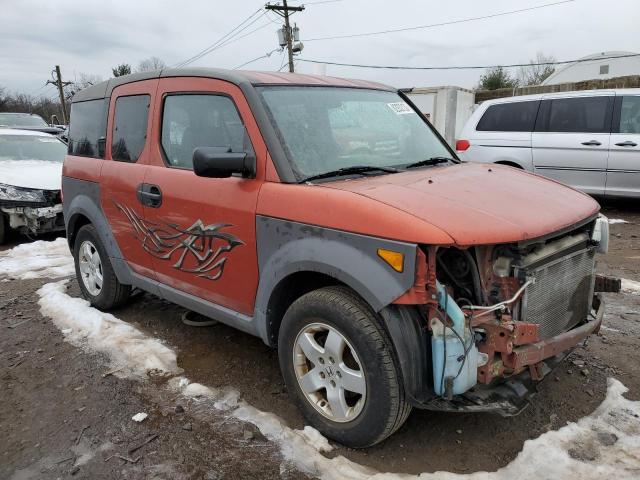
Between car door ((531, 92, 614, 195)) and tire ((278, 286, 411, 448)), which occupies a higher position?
car door ((531, 92, 614, 195))

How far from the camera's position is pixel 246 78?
124 inches

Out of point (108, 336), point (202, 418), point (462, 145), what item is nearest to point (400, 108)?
point (202, 418)

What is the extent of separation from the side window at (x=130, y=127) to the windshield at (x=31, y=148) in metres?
5.58

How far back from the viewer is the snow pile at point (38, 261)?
6164 millimetres

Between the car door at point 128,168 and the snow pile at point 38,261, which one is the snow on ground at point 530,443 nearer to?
the car door at point 128,168

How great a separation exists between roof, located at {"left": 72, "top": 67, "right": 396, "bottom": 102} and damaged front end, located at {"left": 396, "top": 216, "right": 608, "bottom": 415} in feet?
5.14

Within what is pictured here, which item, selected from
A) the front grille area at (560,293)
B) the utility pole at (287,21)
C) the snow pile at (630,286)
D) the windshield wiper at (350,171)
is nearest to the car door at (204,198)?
the windshield wiper at (350,171)

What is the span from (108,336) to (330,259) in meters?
2.51

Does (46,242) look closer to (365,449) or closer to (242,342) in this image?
(242,342)

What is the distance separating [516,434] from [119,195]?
318cm

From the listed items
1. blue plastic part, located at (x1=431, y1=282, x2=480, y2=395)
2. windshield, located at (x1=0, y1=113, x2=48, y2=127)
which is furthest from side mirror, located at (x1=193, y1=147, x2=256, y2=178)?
windshield, located at (x1=0, y1=113, x2=48, y2=127)

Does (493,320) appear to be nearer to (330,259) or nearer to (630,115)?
(330,259)

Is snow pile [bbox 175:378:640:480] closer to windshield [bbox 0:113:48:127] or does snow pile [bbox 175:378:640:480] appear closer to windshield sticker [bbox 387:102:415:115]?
windshield sticker [bbox 387:102:415:115]

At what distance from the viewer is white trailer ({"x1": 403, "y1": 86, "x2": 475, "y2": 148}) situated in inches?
627
